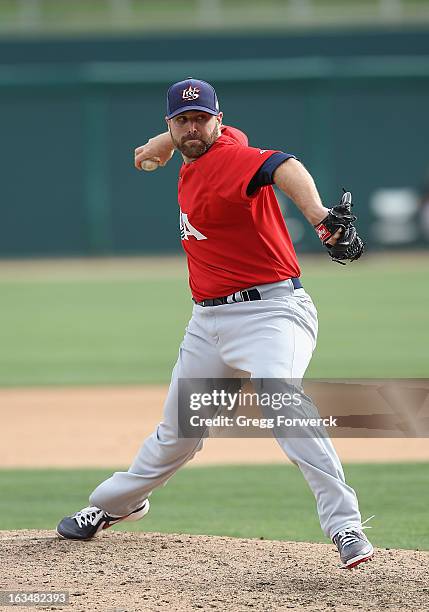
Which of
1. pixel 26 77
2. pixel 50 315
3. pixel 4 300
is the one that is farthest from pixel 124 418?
pixel 26 77

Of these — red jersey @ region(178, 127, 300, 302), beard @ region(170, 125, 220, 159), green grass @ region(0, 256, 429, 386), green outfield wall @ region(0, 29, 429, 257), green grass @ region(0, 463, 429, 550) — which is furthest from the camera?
green outfield wall @ region(0, 29, 429, 257)

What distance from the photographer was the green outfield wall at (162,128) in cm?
2562

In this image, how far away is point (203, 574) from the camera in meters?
4.59

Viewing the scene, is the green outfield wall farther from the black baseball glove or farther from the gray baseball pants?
the black baseball glove

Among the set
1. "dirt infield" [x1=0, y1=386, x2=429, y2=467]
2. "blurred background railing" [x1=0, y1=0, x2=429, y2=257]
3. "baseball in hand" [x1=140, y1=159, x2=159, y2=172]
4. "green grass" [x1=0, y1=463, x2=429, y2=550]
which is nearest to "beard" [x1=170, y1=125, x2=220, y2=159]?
"baseball in hand" [x1=140, y1=159, x2=159, y2=172]

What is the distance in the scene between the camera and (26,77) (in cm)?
2548

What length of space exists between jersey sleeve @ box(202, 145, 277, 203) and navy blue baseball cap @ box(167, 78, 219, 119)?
0.18 meters

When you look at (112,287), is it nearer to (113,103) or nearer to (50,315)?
(50,315)

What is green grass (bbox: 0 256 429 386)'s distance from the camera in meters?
11.3

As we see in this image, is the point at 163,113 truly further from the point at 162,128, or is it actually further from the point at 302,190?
the point at 302,190

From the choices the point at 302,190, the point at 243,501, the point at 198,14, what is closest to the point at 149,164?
the point at 302,190

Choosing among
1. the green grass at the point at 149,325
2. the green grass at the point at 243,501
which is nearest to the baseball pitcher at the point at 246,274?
the green grass at the point at 243,501

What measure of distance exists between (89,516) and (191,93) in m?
1.88

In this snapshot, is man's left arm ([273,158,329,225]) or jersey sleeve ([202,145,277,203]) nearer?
man's left arm ([273,158,329,225])
